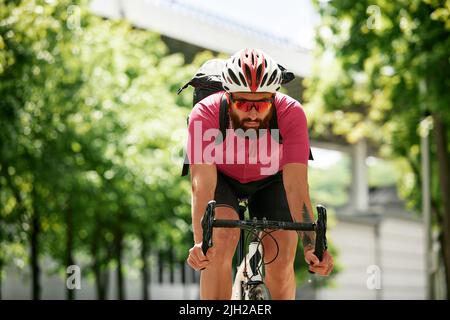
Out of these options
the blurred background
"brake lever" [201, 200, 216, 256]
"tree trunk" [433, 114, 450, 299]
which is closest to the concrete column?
the blurred background

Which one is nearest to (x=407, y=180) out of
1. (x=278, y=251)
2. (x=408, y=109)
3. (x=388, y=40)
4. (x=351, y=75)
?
(x=408, y=109)

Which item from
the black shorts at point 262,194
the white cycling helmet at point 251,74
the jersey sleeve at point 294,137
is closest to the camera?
the white cycling helmet at point 251,74

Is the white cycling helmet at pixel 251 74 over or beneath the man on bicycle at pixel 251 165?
over

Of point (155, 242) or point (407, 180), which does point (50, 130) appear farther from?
point (407, 180)

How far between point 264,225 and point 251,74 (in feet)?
2.73

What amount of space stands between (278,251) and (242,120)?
2.64 feet

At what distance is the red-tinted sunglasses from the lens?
4.95m

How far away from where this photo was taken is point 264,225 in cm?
471

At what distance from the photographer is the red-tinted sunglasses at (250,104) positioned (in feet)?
16.2

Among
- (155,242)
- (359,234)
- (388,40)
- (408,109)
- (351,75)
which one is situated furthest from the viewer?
(359,234)

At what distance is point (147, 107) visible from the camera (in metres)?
23.1

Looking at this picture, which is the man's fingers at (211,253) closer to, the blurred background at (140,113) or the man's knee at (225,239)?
the man's knee at (225,239)

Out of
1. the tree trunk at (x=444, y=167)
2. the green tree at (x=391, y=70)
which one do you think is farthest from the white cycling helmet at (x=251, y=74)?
the tree trunk at (x=444, y=167)

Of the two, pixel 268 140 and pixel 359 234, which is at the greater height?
pixel 359 234
